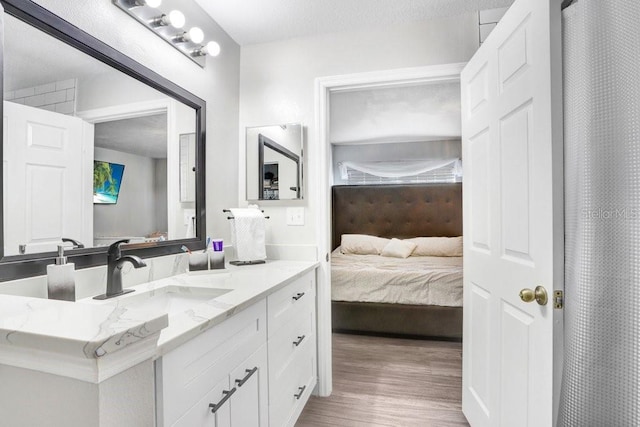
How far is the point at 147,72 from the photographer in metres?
1.43

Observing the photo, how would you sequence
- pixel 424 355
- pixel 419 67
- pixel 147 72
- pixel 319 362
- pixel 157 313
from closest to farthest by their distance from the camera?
pixel 157 313 → pixel 147 72 → pixel 419 67 → pixel 319 362 → pixel 424 355

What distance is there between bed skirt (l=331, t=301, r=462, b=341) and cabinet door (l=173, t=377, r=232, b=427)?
7.02ft

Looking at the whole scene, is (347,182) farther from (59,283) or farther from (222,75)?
(59,283)

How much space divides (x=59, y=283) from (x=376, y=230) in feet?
12.9

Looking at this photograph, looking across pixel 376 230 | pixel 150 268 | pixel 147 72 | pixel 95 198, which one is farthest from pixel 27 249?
pixel 376 230

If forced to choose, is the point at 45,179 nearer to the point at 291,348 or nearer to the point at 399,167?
the point at 291,348

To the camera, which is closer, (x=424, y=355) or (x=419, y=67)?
(x=419, y=67)

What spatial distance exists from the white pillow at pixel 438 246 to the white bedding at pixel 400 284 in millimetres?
666

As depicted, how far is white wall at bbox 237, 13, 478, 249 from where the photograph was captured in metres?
1.89

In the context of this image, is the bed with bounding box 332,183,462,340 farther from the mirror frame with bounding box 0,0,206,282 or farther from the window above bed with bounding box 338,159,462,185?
the mirror frame with bounding box 0,0,206,282

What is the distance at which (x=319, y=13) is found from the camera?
72.6 inches

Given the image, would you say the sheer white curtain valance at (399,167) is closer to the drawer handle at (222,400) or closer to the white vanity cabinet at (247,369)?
the white vanity cabinet at (247,369)

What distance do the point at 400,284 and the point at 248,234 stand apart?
164cm

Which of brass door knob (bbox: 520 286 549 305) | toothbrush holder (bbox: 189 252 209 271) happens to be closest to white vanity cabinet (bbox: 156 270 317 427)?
toothbrush holder (bbox: 189 252 209 271)
